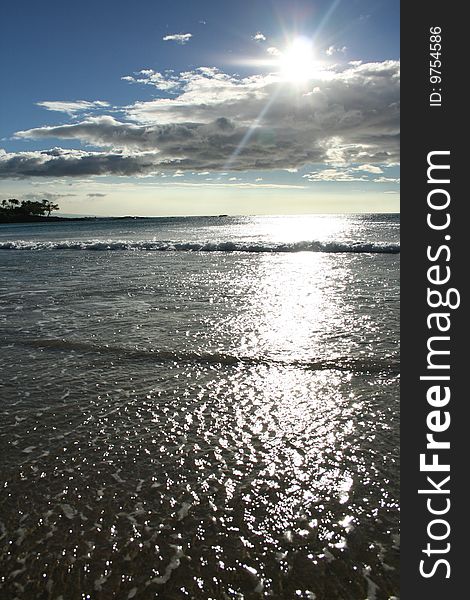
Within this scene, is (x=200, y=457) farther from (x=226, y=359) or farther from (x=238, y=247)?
(x=238, y=247)

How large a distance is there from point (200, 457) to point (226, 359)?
11.0 feet

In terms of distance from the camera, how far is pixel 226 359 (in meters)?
8.53

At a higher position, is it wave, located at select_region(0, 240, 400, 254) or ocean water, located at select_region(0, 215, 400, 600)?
wave, located at select_region(0, 240, 400, 254)

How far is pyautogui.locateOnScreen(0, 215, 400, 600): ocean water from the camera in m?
3.68

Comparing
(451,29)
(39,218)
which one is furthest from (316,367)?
(39,218)

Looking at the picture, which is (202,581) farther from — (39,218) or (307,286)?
(39,218)

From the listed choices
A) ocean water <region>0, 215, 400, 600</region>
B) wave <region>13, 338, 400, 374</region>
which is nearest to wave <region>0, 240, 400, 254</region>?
ocean water <region>0, 215, 400, 600</region>

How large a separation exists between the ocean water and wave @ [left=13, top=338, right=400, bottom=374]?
0.15ft

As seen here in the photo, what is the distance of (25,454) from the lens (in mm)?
5383

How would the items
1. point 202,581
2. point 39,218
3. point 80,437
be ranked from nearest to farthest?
point 202,581, point 80,437, point 39,218

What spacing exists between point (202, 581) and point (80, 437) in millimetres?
2836

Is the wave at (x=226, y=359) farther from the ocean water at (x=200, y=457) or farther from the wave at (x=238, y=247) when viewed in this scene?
the wave at (x=238, y=247)

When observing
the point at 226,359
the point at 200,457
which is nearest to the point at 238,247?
the point at 226,359

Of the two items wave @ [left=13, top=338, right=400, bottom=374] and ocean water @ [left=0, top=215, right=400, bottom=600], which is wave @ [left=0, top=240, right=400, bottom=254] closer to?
ocean water @ [left=0, top=215, right=400, bottom=600]
